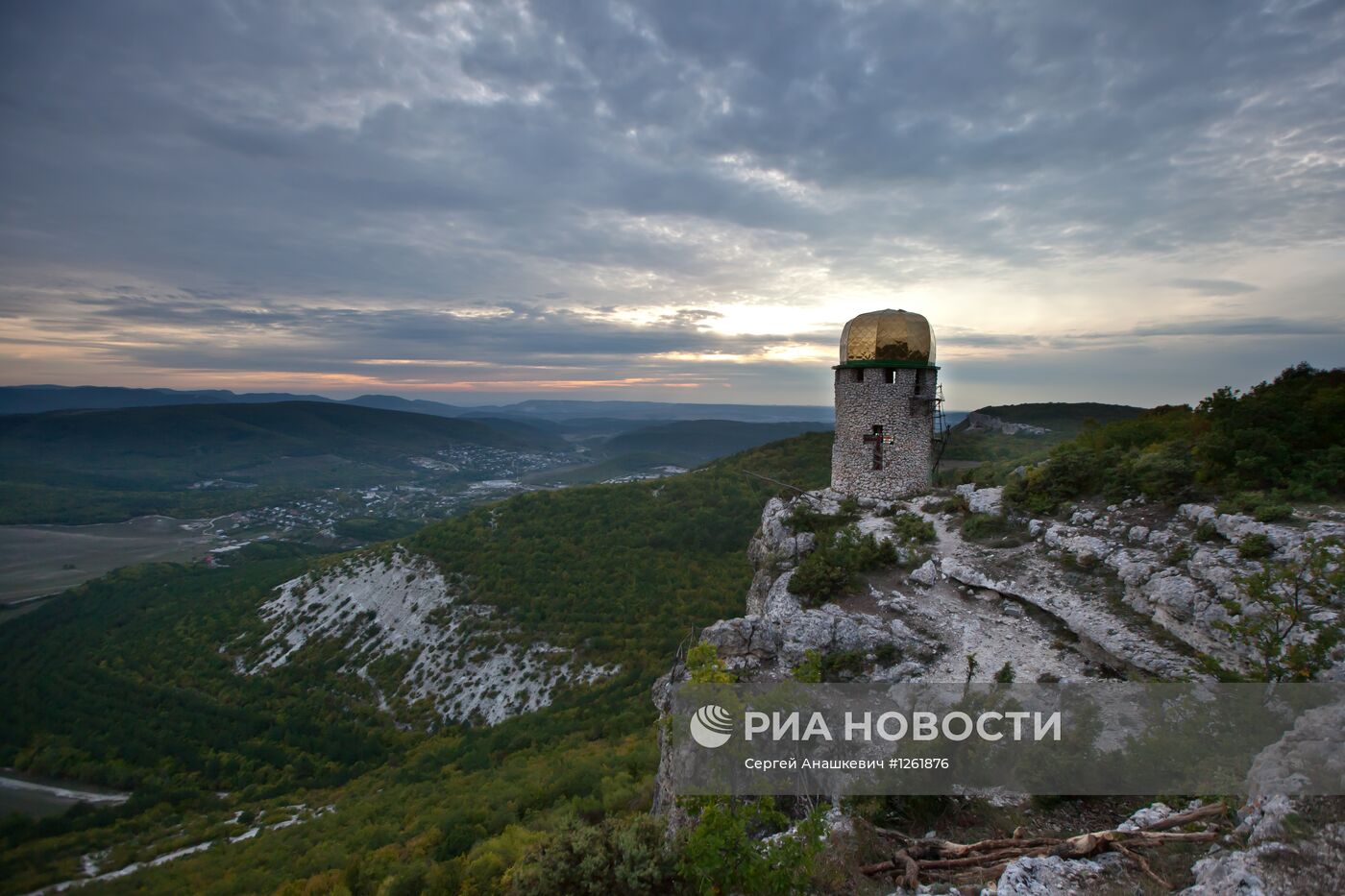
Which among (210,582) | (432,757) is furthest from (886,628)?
(210,582)

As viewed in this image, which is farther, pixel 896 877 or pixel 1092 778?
pixel 1092 778

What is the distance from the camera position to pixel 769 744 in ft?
32.1

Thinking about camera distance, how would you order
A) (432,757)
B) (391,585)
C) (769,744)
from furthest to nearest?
(391,585), (432,757), (769,744)

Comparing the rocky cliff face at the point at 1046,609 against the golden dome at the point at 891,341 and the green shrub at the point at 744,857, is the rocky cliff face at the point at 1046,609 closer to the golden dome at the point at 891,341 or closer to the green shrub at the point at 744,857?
the green shrub at the point at 744,857

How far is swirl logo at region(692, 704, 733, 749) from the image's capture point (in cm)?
911

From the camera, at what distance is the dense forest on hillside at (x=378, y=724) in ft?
68.4

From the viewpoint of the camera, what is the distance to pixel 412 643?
4228 centimetres

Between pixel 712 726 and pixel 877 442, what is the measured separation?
1429 cm

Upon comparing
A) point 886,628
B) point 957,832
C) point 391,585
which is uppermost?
point 886,628

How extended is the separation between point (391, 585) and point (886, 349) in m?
47.7

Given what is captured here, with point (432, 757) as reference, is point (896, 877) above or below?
above

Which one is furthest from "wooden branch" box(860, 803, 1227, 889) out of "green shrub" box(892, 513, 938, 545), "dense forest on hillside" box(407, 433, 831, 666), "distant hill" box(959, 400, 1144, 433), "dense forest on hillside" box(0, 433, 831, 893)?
"distant hill" box(959, 400, 1144, 433)

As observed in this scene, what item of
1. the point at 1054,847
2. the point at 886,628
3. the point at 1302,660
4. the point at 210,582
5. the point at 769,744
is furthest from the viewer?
the point at 210,582

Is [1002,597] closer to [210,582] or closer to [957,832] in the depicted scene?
[957,832]
